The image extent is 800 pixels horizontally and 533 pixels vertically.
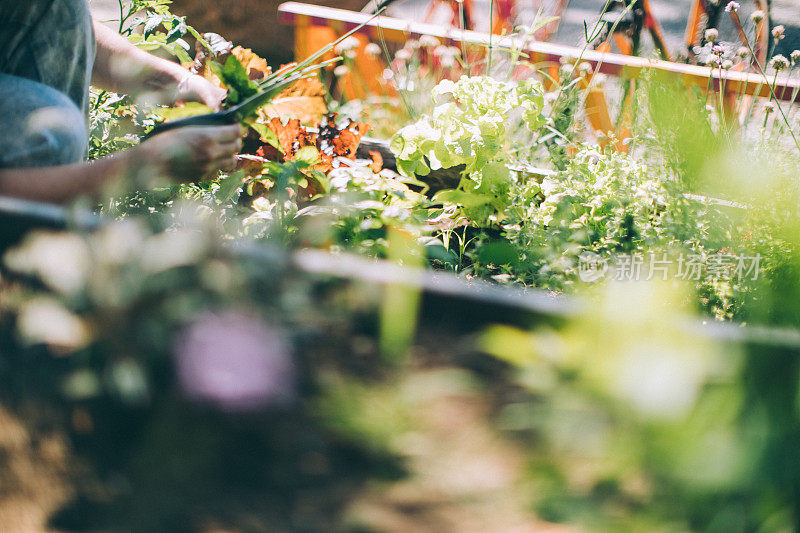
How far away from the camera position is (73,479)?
0.67 m

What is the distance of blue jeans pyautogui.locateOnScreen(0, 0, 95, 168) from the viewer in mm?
1188

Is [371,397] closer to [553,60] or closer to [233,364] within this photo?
[233,364]

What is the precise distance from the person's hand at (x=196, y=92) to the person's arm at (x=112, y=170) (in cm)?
39

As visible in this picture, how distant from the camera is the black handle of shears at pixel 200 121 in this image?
3.69 ft

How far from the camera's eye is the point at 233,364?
659mm

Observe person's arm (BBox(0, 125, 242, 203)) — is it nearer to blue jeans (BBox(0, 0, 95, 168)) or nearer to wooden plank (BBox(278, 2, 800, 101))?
blue jeans (BBox(0, 0, 95, 168))

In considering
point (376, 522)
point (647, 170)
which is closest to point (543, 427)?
point (376, 522)

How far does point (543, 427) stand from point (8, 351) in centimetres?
63

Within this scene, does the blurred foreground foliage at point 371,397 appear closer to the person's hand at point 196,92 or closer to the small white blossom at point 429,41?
the person's hand at point 196,92

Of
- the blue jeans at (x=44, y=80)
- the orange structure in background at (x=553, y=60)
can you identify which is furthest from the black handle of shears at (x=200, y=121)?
the orange structure in background at (x=553, y=60)

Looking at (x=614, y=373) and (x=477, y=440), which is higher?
(x=614, y=373)

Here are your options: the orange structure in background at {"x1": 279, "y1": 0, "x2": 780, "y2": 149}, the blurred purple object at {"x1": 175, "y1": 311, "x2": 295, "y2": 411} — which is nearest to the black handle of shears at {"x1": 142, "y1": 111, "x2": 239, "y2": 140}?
the blurred purple object at {"x1": 175, "y1": 311, "x2": 295, "y2": 411}

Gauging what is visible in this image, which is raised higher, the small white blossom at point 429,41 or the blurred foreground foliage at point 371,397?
the small white blossom at point 429,41

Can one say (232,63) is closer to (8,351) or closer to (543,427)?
(8,351)
